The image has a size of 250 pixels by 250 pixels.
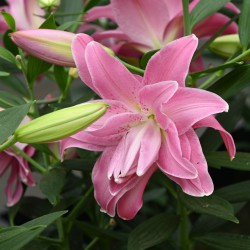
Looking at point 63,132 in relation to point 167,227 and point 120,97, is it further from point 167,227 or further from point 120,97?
point 167,227

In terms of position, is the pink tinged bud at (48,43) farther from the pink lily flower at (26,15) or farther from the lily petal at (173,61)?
the pink lily flower at (26,15)

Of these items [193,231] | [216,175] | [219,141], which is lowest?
[216,175]

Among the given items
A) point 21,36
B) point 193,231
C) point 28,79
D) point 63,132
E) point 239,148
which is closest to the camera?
point 63,132

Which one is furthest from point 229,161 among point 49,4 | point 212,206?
point 49,4

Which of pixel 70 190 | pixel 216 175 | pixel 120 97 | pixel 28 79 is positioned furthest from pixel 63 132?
pixel 216 175

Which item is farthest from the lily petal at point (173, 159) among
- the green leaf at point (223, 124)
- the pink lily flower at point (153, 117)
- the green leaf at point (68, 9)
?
the green leaf at point (68, 9)

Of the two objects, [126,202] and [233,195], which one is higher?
[126,202]
